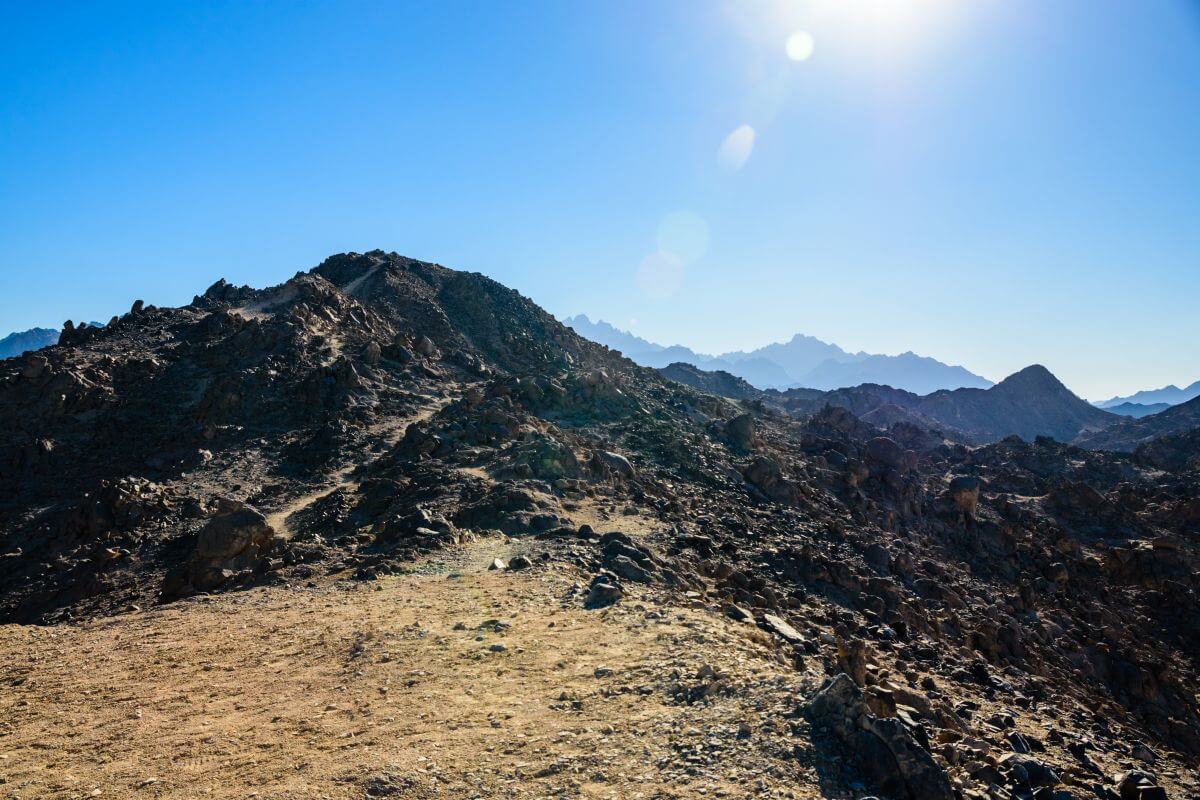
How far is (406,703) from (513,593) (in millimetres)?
4824

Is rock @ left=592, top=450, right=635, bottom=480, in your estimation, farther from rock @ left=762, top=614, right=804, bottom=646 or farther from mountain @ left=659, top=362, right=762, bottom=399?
mountain @ left=659, top=362, right=762, bottom=399

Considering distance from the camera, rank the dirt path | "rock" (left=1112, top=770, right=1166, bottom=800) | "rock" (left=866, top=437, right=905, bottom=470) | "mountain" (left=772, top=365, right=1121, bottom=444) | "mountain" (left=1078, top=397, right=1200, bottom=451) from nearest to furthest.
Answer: the dirt path < "rock" (left=1112, top=770, right=1166, bottom=800) < "rock" (left=866, top=437, right=905, bottom=470) < "mountain" (left=1078, top=397, right=1200, bottom=451) < "mountain" (left=772, top=365, right=1121, bottom=444)

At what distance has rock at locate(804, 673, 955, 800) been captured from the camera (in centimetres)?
770

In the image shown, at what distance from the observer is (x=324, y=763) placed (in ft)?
27.8

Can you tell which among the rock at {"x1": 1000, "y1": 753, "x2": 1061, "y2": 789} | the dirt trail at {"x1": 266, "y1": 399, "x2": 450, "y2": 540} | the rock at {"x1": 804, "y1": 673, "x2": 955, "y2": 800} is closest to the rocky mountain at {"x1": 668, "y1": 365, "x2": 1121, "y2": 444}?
the dirt trail at {"x1": 266, "y1": 399, "x2": 450, "y2": 540}

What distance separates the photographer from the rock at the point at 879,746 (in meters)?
7.70

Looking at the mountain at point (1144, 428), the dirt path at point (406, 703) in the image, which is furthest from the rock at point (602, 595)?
the mountain at point (1144, 428)

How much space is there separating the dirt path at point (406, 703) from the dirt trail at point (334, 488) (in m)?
8.01

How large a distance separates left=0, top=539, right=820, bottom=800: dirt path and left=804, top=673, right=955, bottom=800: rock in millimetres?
635

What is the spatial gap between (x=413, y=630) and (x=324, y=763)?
4.29m

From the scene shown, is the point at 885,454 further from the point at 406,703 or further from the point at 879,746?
the point at 406,703

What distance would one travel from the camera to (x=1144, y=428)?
340 feet

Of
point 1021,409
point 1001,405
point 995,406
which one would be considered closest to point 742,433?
point 995,406

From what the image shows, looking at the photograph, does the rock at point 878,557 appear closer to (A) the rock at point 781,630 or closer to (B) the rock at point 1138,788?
(B) the rock at point 1138,788
